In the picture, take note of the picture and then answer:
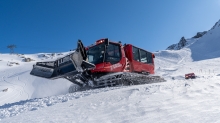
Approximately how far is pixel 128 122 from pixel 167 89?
3.01 m

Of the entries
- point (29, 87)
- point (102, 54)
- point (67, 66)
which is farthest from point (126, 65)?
point (29, 87)

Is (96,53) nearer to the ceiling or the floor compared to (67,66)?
nearer to the ceiling

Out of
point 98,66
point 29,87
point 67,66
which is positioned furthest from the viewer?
point 29,87

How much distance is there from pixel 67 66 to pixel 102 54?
2064 millimetres

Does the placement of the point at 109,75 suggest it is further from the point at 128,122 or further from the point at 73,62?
the point at 128,122

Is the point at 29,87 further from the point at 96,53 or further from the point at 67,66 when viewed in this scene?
the point at 67,66

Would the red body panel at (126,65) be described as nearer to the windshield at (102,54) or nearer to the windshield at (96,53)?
the windshield at (102,54)

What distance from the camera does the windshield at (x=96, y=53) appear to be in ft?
32.8

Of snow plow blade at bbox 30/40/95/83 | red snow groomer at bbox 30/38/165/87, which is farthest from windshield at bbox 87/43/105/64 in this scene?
snow plow blade at bbox 30/40/95/83

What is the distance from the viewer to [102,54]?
1002cm

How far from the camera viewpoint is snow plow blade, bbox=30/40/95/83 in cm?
848

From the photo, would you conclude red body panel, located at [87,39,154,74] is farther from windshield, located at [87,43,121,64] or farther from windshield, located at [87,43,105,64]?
windshield, located at [87,43,105,64]

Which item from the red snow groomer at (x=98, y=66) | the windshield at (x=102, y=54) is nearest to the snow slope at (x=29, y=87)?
the red snow groomer at (x=98, y=66)

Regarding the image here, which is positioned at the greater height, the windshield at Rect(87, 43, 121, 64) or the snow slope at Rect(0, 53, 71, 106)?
the windshield at Rect(87, 43, 121, 64)
